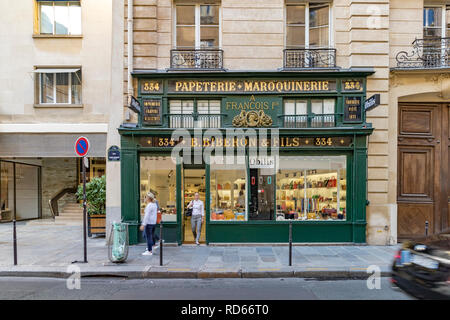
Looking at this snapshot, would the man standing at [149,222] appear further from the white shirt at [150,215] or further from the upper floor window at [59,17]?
the upper floor window at [59,17]

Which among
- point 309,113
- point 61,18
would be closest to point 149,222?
point 309,113

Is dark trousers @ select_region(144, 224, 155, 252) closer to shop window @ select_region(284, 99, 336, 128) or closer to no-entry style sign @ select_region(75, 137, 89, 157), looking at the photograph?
no-entry style sign @ select_region(75, 137, 89, 157)

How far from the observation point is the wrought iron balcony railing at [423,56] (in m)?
9.50

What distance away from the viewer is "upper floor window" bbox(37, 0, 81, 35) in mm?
13000

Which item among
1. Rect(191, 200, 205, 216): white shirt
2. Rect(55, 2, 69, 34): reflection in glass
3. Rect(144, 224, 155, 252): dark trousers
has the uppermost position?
Rect(55, 2, 69, 34): reflection in glass

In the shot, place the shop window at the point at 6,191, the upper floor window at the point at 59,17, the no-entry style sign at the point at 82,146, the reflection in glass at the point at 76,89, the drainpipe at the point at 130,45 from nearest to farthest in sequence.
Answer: the no-entry style sign at the point at 82,146 < the drainpipe at the point at 130,45 < the reflection in glass at the point at 76,89 < the upper floor window at the point at 59,17 < the shop window at the point at 6,191

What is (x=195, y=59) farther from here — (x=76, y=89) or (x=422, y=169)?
(x=422, y=169)

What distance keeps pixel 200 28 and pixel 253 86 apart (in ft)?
9.18

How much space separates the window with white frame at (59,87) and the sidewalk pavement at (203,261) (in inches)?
244

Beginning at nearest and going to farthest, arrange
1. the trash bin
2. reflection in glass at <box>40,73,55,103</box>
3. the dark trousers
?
the trash bin, the dark trousers, reflection in glass at <box>40,73,55,103</box>

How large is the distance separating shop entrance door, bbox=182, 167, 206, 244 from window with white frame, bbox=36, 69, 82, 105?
6.70 metres

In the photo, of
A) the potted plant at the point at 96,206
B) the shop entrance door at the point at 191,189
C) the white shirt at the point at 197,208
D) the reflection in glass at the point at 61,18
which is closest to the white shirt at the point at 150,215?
the white shirt at the point at 197,208

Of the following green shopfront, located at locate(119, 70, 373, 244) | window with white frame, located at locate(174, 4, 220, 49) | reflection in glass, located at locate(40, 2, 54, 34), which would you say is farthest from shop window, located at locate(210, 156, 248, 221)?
reflection in glass, located at locate(40, 2, 54, 34)
